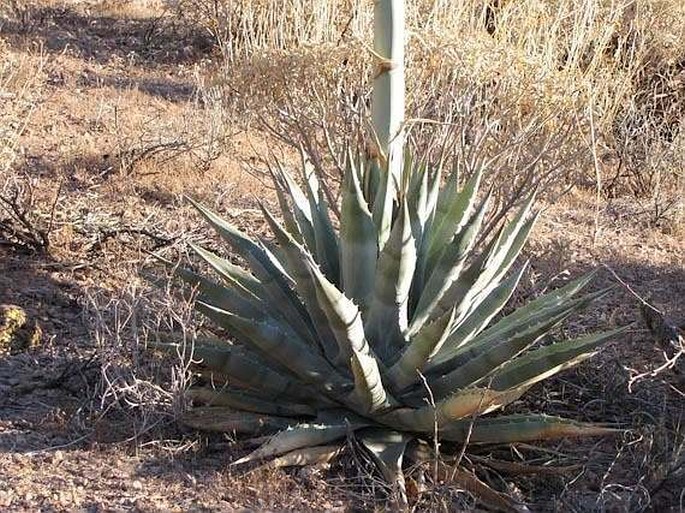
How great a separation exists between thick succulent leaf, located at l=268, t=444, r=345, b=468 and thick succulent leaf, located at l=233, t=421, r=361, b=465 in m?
0.02

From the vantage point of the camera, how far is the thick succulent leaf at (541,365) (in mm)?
3715

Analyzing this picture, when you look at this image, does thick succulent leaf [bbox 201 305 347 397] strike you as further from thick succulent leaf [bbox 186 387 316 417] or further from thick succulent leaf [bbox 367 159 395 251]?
thick succulent leaf [bbox 367 159 395 251]

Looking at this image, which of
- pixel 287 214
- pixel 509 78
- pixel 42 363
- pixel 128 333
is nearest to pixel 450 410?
pixel 287 214

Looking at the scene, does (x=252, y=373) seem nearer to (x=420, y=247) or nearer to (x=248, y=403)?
(x=248, y=403)

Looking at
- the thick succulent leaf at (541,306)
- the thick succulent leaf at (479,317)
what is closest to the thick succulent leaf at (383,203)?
the thick succulent leaf at (479,317)

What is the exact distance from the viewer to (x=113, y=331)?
4312 mm

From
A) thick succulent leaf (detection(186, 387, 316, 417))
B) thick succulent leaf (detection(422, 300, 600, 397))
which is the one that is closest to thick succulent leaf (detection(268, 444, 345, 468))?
thick succulent leaf (detection(186, 387, 316, 417))

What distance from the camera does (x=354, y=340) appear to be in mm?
3605

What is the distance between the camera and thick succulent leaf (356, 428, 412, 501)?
3.60 meters

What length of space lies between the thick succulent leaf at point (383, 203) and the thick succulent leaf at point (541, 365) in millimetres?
651

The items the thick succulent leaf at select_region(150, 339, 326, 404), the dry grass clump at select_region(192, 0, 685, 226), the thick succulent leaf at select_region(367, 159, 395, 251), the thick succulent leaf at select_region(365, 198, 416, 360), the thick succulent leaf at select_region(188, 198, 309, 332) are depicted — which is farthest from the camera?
the dry grass clump at select_region(192, 0, 685, 226)

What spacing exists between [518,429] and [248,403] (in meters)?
1.02

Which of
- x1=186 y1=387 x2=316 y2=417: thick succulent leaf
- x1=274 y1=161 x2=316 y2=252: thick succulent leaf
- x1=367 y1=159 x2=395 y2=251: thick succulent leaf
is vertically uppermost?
x1=367 y1=159 x2=395 y2=251: thick succulent leaf

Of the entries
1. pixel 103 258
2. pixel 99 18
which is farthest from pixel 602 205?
pixel 99 18
